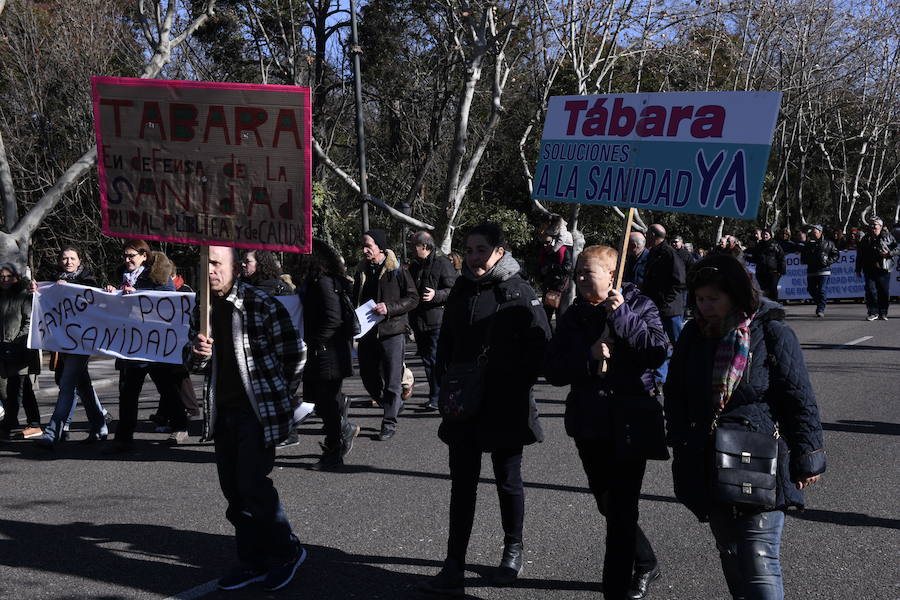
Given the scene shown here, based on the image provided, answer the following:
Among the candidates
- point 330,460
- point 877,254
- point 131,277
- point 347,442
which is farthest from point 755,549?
point 877,254

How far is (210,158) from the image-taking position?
15.5 ft

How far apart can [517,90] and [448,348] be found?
22.7 m

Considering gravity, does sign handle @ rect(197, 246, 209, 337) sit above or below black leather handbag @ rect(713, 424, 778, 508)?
above

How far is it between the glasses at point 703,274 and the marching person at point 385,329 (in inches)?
183

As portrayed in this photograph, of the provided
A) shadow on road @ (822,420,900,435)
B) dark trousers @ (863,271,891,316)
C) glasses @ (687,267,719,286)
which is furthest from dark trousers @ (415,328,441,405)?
dark trousers @ (863,271,891,316)

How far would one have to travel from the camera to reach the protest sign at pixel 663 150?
4.94m

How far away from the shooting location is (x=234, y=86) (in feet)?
15.2

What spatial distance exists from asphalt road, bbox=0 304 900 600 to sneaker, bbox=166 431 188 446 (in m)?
0.14

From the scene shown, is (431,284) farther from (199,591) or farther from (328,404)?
(199,591)

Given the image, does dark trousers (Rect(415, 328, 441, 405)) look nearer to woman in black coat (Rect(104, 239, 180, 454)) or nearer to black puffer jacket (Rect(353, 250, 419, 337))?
black puffer jacket (Rect(353, 250, 419, 337))

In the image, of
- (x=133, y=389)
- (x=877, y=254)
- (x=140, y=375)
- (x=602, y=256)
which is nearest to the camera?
(x=602, y=256)

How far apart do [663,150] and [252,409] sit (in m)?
2.59

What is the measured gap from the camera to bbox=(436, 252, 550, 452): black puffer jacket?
4.45 meters

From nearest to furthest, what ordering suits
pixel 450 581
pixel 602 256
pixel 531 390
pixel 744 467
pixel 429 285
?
pixel 744 467 < pixel 602 256 < pixel 450 581 < pixel 531 390 < pixel 429 285
